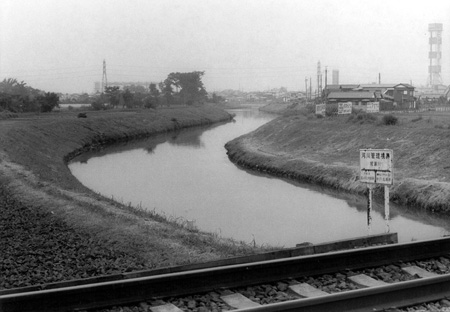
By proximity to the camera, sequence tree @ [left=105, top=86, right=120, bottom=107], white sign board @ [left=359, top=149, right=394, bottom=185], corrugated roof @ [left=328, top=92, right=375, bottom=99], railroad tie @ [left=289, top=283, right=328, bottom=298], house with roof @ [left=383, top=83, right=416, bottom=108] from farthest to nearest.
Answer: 1. tree @ [left=105, top=86, right=120, bottom=107]
2. house with roof @ [left=383, top=83, right=416, bottom=108]
3. corrugated roof @ [left=328, top=92, right=375, bottom=99]
4. white sign board @ [left=359, top=149, right=394, bottom=185]
5. railroad tie @ [left=289, top=283, right=328, bottom=298]

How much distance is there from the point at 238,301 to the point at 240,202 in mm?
11619

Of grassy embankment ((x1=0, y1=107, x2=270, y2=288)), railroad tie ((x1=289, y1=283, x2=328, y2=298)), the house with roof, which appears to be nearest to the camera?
railroad tie ((x1=289, y1=283, x2=328, y2=298))

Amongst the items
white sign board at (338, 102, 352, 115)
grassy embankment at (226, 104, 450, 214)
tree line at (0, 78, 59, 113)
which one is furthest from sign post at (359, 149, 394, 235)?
tree line at (0, 78, 59, 113)

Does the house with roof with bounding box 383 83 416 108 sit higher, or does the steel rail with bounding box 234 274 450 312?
the house with roof with bounding box 383 83 416 108

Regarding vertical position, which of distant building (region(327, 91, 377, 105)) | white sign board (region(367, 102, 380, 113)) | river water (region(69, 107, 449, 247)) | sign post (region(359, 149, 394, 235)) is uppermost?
distant building (region(327, 91, 377, 105))

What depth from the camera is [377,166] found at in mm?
9539

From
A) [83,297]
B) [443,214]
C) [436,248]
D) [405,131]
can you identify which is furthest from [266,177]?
[83,297]

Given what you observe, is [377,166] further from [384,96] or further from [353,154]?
[384,96]

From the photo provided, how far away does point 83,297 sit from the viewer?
215 inches

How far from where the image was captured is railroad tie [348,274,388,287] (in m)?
6.32

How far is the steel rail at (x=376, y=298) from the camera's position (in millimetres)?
5207

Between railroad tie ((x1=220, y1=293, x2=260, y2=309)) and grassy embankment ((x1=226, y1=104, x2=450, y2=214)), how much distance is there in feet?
35.6

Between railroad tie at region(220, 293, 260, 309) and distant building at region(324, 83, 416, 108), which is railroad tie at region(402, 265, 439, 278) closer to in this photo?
railroad tie at region(220, 293, 260, 309)

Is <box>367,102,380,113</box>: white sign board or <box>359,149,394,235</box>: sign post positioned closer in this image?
<box>359,149,394,235</box>: sign post
